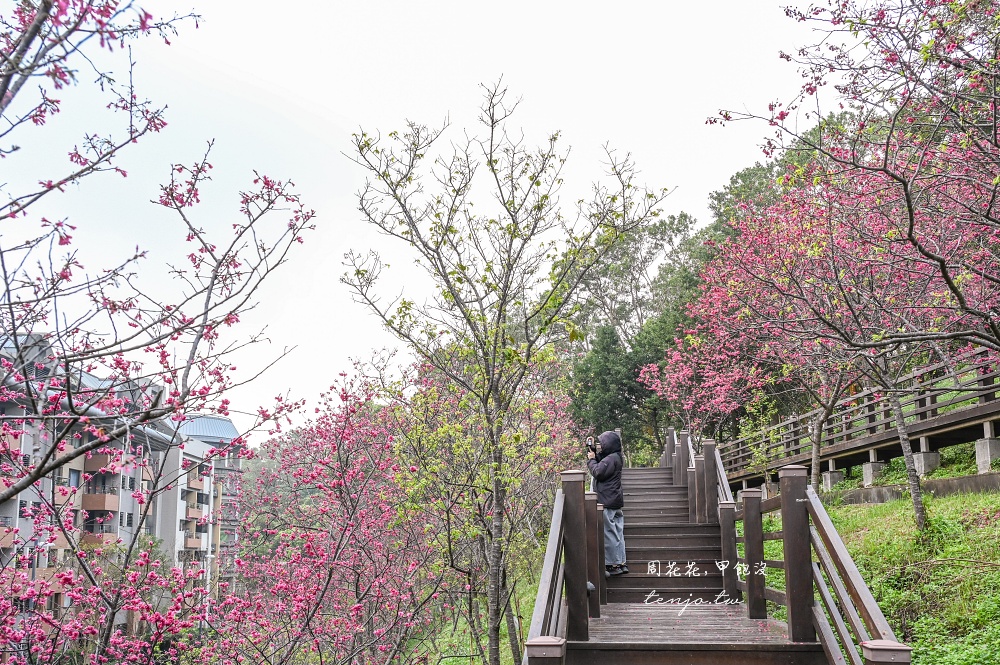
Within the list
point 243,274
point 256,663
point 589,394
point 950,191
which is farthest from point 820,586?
point 589,394

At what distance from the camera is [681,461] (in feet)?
48.4

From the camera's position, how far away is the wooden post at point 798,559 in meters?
5.28

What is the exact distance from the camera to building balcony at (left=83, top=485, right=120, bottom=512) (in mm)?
27453

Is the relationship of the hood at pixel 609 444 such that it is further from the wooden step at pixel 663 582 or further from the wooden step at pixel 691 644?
the wooden step at pixel 691 644

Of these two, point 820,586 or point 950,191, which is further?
point 950,191

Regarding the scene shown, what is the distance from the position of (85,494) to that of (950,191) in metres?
28.3

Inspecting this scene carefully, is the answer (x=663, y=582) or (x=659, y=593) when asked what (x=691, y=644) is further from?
(x=663, y=582)

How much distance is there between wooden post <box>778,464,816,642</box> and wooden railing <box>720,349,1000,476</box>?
3223mm

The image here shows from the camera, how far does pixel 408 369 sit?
15727mm

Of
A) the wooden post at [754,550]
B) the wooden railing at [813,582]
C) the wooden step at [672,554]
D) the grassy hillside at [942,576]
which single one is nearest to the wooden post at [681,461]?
the grassy hillside at [942,576]

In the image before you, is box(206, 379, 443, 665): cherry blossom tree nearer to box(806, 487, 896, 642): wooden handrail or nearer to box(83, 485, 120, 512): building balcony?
box(806, 487, 896, 642): wooden handrail

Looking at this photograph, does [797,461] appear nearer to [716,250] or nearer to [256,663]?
[716,250]

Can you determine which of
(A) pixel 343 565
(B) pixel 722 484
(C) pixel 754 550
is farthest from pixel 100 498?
(C) pixel 754 550

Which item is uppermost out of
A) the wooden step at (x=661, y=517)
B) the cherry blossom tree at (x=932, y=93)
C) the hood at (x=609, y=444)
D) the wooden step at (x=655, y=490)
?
the cherry blossom tree at (x=932, y=93)
